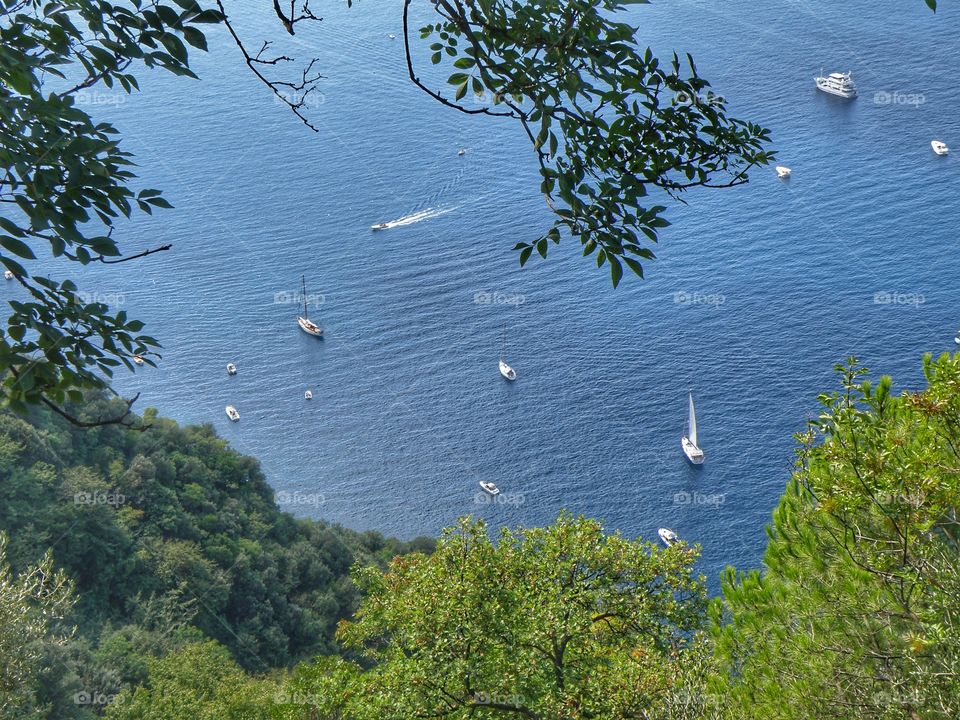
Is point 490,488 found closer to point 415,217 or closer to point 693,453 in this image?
point 693,453

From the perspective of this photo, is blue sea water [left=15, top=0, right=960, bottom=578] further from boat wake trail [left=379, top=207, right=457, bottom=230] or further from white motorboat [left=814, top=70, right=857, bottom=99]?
white motorboat [left=814, top=70, right=857, bottom=99]

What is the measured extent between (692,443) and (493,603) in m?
36.5

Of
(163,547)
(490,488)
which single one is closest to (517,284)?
(490,488)

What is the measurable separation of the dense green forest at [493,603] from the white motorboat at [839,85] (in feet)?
164

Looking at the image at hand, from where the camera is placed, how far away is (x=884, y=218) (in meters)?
64.5

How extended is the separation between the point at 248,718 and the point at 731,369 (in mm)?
38620

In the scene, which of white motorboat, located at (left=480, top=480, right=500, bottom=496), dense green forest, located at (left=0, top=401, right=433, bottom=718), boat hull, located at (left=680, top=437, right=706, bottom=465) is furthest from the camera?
→ white motorboat, located at (left=480, top=480, right=500, bottom=496)

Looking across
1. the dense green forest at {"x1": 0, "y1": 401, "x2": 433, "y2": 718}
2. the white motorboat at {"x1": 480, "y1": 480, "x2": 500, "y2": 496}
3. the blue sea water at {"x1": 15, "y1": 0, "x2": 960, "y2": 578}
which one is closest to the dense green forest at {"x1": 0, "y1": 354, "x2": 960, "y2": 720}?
the dense green forest at {"x1": 0, "y1": 401, "x2": 433, "y2": 718}

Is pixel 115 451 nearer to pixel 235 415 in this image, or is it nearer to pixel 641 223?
pixel 235 415

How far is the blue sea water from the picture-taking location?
5356 cm

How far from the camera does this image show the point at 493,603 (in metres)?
17.4

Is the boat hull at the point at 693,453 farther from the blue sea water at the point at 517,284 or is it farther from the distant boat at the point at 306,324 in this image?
the distant boat at the point at 306,324

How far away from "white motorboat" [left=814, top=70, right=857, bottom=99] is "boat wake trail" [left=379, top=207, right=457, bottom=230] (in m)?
29.3

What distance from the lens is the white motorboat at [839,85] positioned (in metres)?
71.6
